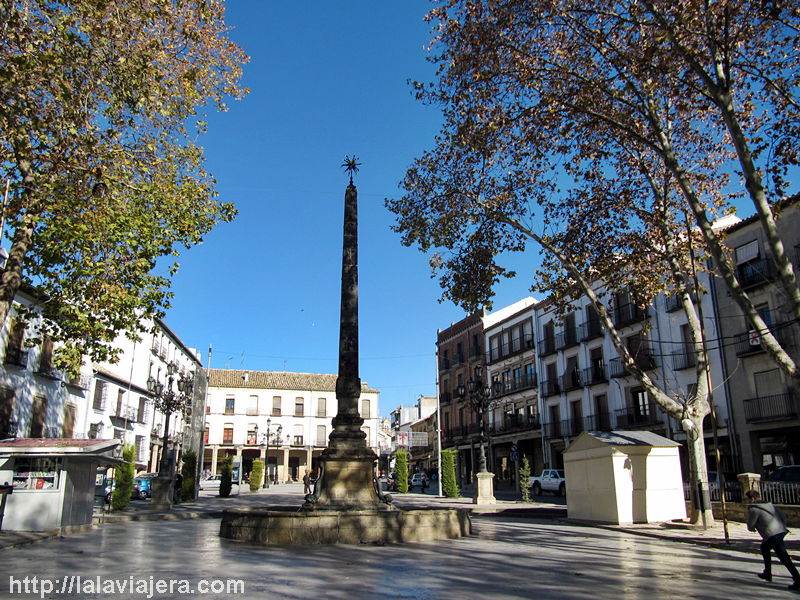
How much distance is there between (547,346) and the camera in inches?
1474

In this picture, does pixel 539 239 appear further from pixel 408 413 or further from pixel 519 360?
pixel 408 413

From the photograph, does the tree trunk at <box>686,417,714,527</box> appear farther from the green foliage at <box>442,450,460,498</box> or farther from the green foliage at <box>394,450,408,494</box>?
the green foliage at <box>394,450,408,494</box>

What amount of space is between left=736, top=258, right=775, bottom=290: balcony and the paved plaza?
1469 cm

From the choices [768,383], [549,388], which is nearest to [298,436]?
[549,388]

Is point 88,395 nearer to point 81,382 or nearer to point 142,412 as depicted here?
point 81,382

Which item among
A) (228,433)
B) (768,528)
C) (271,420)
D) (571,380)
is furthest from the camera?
(271,420)

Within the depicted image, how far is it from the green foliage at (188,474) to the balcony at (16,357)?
7.31 m

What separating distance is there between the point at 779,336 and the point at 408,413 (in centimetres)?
6742

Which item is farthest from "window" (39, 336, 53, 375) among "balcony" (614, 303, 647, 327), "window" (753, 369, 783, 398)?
"window" (753, 369, 783, 398)

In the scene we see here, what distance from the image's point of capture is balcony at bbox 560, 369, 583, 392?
34.2 metres

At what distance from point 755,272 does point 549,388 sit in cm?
1584

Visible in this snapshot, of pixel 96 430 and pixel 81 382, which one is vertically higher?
pixel 81 382

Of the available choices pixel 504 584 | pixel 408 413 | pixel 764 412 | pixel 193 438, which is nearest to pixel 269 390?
pixel 408 413

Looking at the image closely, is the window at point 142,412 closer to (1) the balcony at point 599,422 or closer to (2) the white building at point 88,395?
(2) the white building at point 88,395
